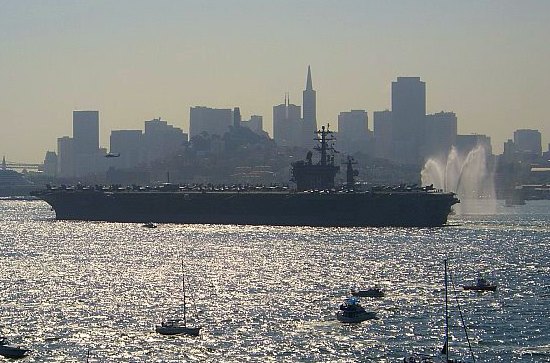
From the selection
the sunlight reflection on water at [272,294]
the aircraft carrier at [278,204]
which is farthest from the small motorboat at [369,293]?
the aircraft carrier at [278,204]

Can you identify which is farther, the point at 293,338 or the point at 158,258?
the point at 158,258

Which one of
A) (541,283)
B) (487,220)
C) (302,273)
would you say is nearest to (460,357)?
(541,283)

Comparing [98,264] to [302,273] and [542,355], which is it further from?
[542,355]

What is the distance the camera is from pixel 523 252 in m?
109

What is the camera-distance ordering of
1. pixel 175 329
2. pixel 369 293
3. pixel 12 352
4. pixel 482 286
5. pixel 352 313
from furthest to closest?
pixel 482 286 < pixel 369 293 < pixel 352 313 < pixel 175 329 < pixel 12 352

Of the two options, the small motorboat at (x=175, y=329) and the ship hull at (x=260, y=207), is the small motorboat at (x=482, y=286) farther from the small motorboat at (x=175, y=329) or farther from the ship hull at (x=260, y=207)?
the ship hull at (x=260, y=207)

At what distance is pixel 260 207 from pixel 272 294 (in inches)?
2945

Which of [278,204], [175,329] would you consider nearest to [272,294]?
[175,329]

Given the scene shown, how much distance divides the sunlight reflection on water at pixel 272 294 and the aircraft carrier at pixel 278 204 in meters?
6.54

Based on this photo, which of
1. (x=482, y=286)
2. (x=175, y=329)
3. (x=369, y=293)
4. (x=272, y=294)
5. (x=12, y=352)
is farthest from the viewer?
(x=482, y=286)

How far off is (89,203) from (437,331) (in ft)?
365

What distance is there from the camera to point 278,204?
151 metres

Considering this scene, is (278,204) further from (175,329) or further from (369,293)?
(175,329)

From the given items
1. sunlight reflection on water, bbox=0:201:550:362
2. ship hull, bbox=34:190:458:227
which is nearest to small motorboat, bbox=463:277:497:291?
sunlight reflection on water, bbox=0:201:550:362
